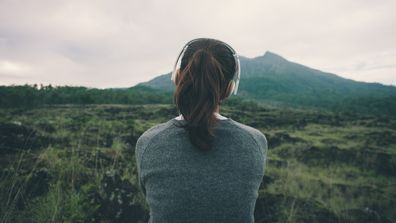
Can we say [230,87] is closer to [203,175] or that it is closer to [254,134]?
[254,134]

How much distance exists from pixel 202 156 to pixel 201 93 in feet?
0.90

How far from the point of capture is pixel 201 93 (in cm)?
126

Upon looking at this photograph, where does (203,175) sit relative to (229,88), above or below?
below

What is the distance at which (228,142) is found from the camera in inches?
52.1

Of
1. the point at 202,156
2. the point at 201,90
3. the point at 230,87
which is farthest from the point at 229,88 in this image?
the point at 202,156

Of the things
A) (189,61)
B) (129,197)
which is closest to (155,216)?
(189,61)

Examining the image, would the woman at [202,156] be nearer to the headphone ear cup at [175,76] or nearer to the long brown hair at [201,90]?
the long brown hair at [201,90]

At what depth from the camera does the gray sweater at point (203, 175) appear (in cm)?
125

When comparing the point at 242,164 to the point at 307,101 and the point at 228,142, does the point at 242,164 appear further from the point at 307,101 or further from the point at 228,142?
the point at 307,101

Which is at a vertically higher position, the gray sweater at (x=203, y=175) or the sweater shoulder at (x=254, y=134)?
the sweater shoulder at (x=254, y=134)

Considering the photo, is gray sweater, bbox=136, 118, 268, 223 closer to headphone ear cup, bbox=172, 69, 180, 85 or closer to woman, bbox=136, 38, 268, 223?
woman, bbox=136, 38, 268, 223

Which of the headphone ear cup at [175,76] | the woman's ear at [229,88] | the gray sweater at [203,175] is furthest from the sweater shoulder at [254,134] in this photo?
the headphone ear cup at [175,76]

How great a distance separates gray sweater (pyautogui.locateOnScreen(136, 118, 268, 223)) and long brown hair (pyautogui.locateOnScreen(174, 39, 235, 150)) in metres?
0.07

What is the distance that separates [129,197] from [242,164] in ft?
6.58
